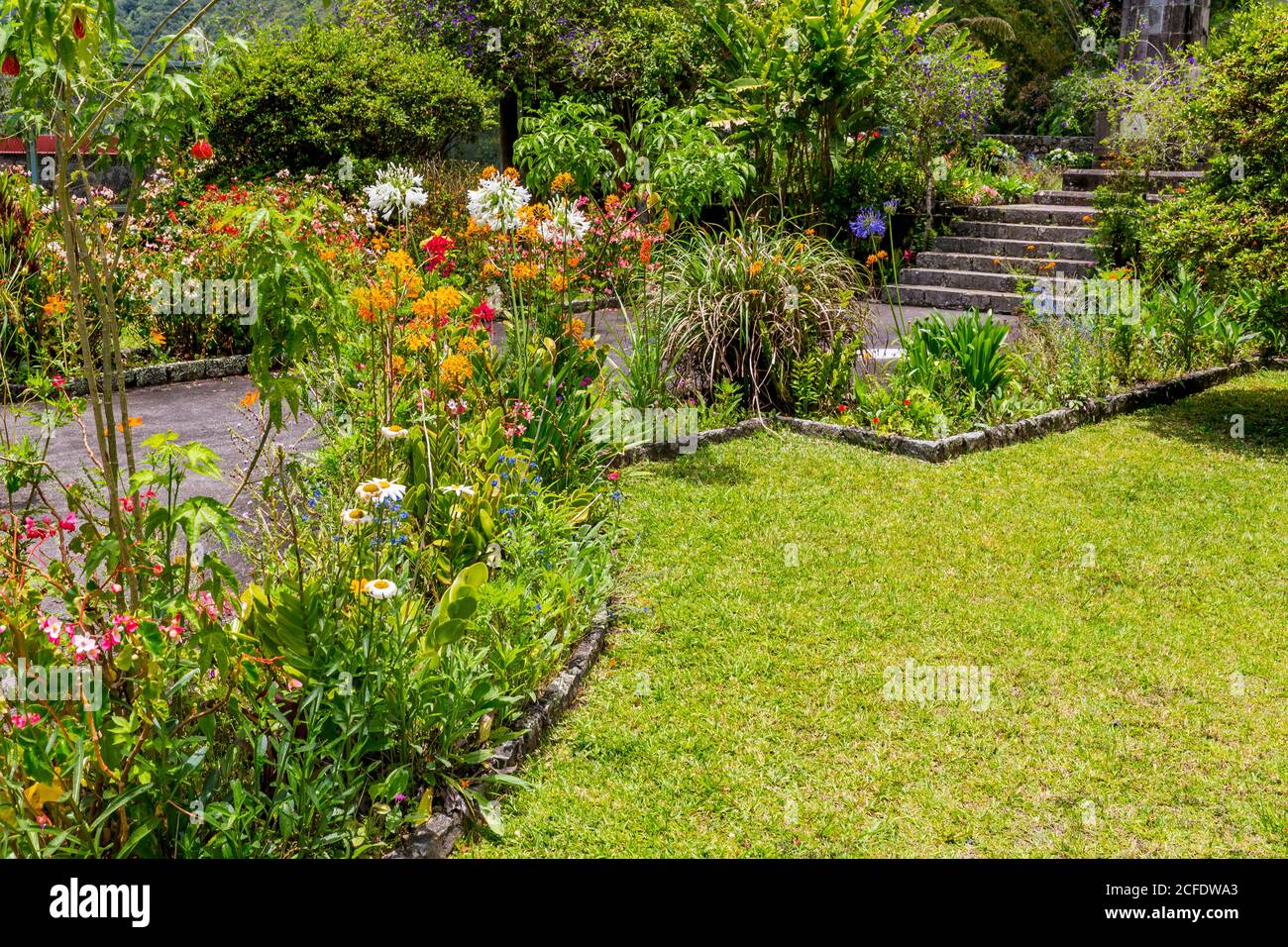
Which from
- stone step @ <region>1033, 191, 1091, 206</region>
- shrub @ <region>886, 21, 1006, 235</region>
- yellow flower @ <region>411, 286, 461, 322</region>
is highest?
shrub @ <region>886, 21, 1006, 235</region>

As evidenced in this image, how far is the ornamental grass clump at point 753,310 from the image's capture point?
8.23 m

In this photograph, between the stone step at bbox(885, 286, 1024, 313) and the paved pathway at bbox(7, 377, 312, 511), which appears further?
the stone step at bbox(885, 286, 1024, 313)

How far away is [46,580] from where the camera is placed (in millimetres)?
3004

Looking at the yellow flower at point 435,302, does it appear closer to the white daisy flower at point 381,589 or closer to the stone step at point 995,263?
the white daisy flower at point 381,589

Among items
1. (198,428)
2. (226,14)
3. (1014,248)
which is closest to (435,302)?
(198,428)

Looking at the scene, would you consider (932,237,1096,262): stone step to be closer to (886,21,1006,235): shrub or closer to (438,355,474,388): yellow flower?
(886,21,1006,235): shrub

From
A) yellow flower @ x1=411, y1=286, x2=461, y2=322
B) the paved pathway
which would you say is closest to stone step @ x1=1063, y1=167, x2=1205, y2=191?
the paved pathway

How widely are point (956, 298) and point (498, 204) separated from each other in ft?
28.1

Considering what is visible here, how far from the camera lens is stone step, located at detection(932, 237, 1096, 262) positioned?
13.7 metres

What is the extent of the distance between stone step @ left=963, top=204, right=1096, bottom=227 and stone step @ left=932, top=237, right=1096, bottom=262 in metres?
0.56

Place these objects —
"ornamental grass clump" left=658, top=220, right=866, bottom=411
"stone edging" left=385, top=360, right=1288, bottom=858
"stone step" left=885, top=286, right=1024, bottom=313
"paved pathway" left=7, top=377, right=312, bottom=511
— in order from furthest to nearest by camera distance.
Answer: "stone step" left=885, top=286, right=1024, bottom=313, "ornamental grass clump" left=658, top=220, right=866, bottom=411, "paved pathway" left=7, top=377, right=312, bottom=511, "stone edging" left=385, top=360, right=1288, bottom=858

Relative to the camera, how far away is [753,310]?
8.27 m

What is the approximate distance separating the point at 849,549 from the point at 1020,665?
1.39 metres
